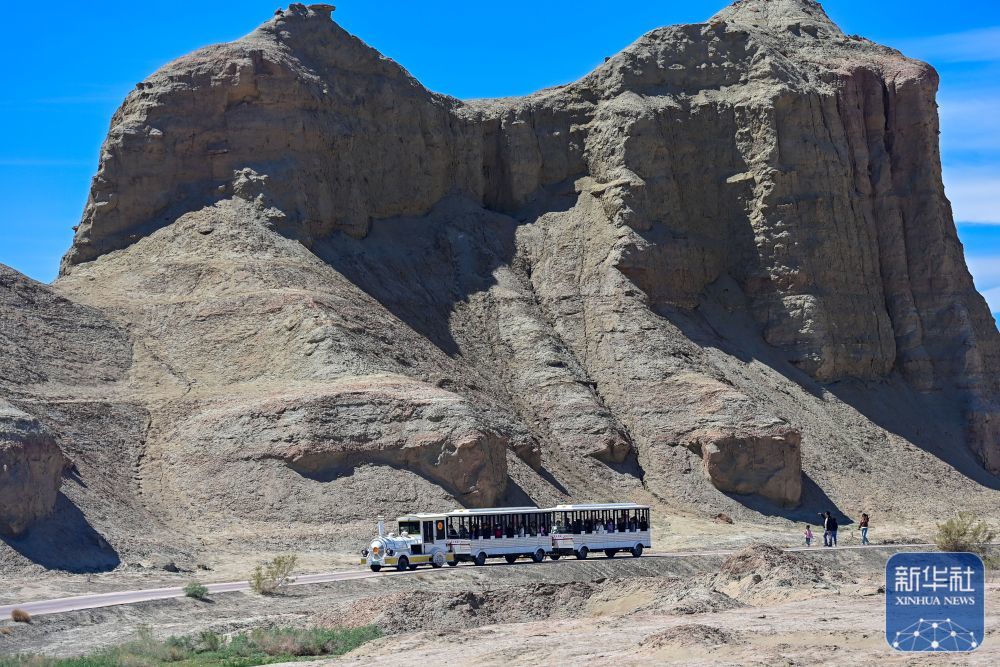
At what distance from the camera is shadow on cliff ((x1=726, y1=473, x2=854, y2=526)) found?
6278 cm

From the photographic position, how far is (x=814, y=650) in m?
23.2

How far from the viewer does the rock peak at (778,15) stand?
285 ft

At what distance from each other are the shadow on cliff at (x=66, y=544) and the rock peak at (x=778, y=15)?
53.0 m

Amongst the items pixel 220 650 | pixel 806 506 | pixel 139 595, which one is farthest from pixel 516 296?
pixel 220 650

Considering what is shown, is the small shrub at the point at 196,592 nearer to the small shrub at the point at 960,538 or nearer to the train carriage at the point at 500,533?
the train carriage at the point at 500,533

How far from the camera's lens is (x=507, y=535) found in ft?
154

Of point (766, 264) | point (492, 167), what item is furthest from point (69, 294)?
point (766, 264)

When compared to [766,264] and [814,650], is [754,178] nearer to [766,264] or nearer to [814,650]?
[766,264]

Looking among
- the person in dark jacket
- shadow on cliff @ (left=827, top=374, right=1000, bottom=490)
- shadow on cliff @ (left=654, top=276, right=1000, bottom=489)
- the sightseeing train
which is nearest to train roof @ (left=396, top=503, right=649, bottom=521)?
the sightseeing train

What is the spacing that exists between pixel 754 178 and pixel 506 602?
48071mm

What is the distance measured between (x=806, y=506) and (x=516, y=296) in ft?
58.1
